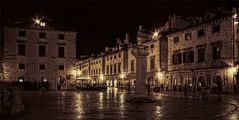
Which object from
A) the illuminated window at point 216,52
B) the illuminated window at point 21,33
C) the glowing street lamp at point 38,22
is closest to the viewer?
the illuminated window at point 216,52

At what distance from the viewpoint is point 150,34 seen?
6944 centimetres


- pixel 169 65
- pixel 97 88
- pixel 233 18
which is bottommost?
pixel 97 88

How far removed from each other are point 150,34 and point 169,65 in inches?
532

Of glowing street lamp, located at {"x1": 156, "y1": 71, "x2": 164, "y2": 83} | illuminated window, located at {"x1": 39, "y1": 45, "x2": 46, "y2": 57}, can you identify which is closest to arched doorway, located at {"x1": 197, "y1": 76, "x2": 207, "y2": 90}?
glowing street lamp, located at {"x1": 156, "y1": 71, "x2": 164, "y2": 83}

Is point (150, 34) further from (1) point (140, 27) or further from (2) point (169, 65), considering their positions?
(2) point (169, 65)

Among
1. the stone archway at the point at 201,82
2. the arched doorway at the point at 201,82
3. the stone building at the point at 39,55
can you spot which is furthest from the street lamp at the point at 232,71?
the stone building at the point at 39,55

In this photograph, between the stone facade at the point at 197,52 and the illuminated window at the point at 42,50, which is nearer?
the stone facade at the point at 197,52

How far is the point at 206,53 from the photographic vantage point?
157 feet

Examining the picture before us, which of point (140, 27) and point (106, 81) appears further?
point (106, 81)

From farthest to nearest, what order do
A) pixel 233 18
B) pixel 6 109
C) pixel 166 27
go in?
pixel 166 27 < pixel 233 18 < pixel 6 109

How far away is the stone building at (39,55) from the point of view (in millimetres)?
58125

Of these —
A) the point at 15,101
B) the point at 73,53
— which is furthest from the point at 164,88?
the point at 15,101

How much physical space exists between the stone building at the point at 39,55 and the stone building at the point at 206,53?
1903 centimetres

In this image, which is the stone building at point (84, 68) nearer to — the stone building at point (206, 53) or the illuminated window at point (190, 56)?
the stone building at point (206, 53)
